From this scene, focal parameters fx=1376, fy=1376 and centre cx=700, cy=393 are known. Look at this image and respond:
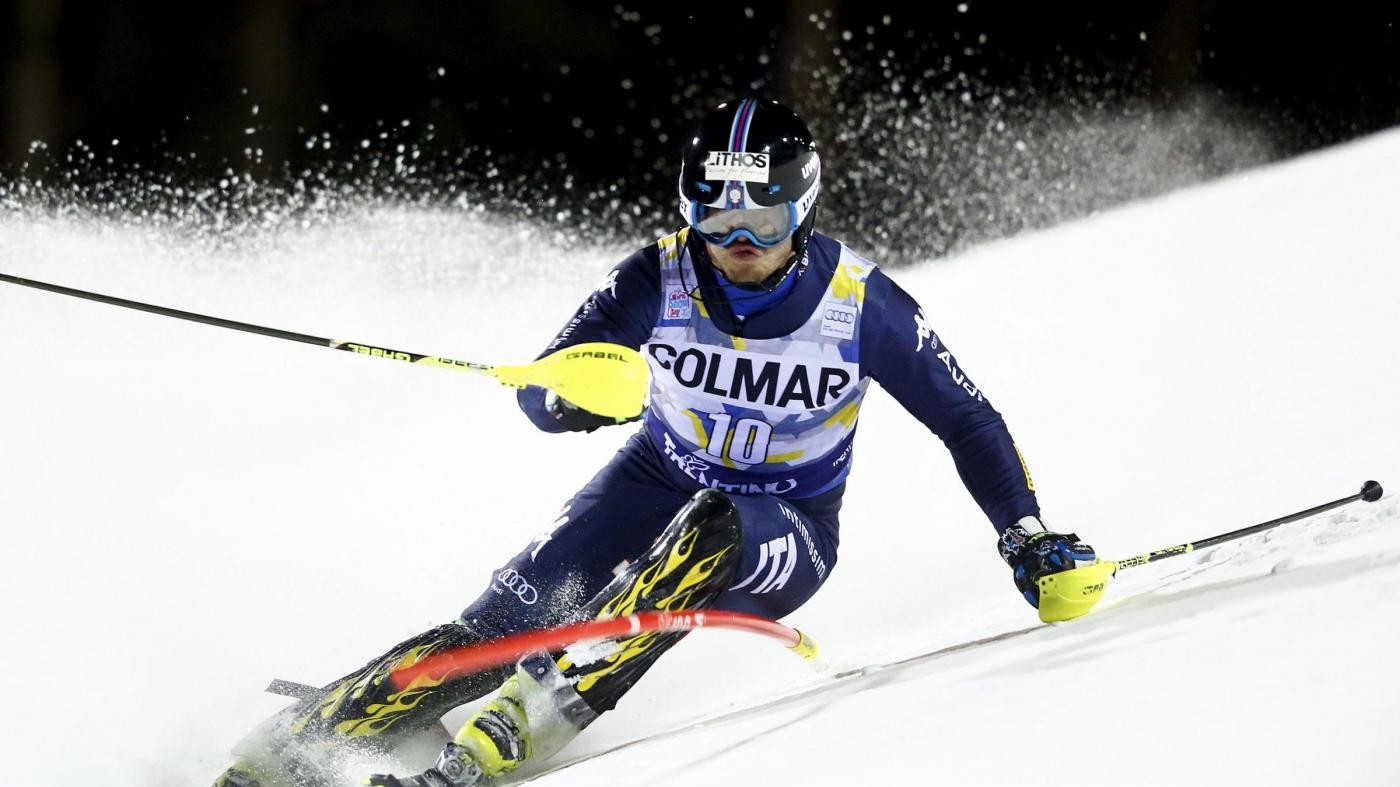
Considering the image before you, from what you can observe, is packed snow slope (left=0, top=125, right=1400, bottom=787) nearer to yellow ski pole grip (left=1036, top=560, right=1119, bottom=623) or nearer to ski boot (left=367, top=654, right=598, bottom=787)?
yellow ski pole grip (left=1036, top=560, right=1119, bottom=623)

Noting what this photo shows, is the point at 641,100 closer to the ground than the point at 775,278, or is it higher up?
higher up

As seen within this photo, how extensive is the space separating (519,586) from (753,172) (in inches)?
41.9

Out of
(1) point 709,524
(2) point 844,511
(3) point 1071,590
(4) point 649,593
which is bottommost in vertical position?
(3) point 1071,590

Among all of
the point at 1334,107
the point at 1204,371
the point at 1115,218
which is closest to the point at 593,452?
the point at 1204,371

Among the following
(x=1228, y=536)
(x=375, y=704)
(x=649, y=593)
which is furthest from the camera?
(x=1228, y=536)

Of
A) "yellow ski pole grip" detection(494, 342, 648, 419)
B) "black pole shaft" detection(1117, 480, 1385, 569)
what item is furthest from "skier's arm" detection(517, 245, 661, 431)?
"black pole shaft" detection(1117, 480, 1385, 569)

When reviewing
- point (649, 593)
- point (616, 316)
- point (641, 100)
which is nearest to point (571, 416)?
point (616, 316)

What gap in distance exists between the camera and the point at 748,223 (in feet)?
9.80

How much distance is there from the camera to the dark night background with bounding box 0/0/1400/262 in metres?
7.60

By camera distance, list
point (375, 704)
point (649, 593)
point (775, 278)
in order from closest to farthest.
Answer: point (649, 593) < point (375, 704) < point (775, 278)

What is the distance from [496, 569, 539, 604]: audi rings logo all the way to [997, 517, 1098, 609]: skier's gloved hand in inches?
41.4

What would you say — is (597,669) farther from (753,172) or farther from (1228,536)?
(1228,536)

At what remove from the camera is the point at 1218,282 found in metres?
6.48

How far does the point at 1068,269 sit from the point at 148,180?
4.91 metres
